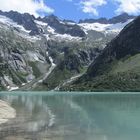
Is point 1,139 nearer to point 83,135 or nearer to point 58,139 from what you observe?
point 58,139

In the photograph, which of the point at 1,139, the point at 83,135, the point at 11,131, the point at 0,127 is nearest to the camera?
the point at 1,139

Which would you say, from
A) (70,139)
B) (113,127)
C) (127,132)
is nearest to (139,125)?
(113,127)

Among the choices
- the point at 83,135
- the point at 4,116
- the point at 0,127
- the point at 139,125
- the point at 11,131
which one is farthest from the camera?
the point at 4,116

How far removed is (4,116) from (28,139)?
36471mm

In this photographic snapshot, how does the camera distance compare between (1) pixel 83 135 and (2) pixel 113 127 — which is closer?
(1) pixel 83 135

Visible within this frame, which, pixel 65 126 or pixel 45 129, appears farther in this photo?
pixel 65 126

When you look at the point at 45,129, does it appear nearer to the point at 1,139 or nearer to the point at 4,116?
the point at 1,139

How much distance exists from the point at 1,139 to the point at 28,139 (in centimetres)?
382

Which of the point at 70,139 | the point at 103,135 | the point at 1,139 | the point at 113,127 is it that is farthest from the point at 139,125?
the point at 1,139

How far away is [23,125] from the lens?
76.1 m

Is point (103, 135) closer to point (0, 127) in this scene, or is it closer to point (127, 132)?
point (127, 132)

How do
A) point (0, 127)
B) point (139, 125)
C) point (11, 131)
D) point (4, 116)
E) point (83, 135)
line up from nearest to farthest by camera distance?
point (83, 135)
point (11, 131)
point (0, 127)
point (139, 125)
point (4, 116)

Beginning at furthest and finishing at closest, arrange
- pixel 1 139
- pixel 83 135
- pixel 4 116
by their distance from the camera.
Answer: pixel 4 116
pixel 83 135
pixel 1 139

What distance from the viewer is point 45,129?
6912 centimetres
